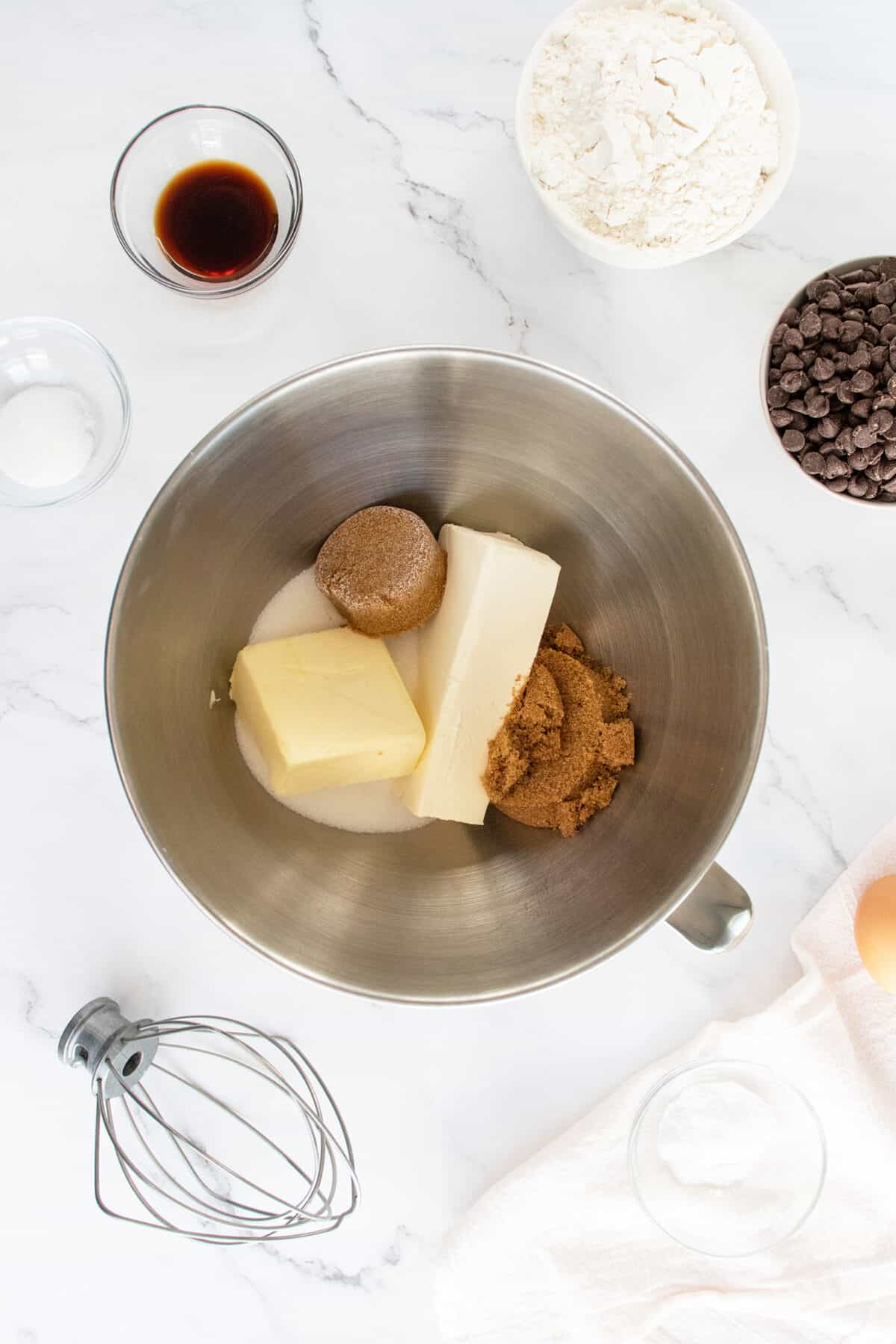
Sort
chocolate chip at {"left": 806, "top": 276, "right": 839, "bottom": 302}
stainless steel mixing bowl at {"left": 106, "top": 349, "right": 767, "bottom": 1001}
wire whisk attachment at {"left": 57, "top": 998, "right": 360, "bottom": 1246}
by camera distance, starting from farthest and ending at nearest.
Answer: wire whisk attachment at {"left": 57, "top": 998, "right": 360, "bottom": 1246} → chocolate chip at {"left": 806, "top": 276, "right": 839, "bottom": 302} → stainless steel mixing bowl at {"left": 106, "top": 349, "right": 767, "bottom": 1001}

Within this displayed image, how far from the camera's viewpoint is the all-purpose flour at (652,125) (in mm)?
993

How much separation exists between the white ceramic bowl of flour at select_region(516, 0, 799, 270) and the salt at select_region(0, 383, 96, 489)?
1.85 ft

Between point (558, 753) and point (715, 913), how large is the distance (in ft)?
0.75

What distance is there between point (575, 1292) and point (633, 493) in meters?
Result: 0.97

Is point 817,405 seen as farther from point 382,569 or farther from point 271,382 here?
point 271,382

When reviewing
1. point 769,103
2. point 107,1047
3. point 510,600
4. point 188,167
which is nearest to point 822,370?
point 769,103

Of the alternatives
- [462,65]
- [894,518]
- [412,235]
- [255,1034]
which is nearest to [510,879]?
[255,1034]

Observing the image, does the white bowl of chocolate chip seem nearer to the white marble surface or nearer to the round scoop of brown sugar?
the white marble surface

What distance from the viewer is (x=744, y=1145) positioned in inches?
50.8

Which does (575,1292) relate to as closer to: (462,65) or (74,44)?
(462,65)

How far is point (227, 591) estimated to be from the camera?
105 centimetres

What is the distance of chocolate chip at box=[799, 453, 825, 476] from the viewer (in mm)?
1054

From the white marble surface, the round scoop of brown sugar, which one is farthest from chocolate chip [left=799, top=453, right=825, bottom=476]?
the round scoop of brown sugar

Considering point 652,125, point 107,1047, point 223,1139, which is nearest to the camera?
point 652,125
